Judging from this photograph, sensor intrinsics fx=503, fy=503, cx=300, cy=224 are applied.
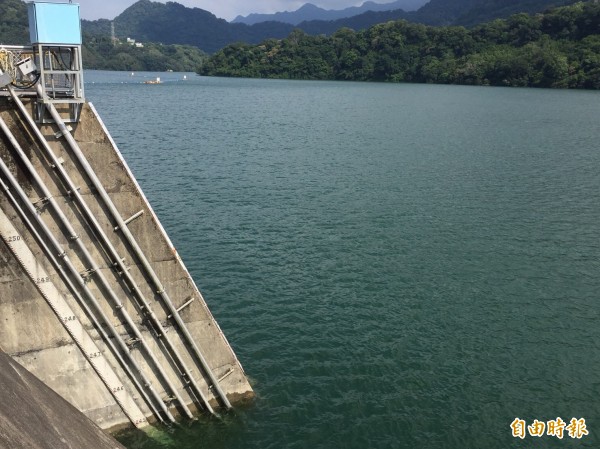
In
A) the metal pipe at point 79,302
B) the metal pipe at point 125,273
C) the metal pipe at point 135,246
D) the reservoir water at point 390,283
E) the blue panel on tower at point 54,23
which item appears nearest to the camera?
the blue panel on tower at point 54,23

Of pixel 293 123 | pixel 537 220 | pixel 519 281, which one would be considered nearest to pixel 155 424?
pixel 519 281

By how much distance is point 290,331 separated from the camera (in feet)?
78.7

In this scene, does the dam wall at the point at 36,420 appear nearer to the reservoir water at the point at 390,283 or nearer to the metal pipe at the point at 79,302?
the metal pipe at the point at 79,302

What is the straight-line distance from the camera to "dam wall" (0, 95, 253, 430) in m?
14.7

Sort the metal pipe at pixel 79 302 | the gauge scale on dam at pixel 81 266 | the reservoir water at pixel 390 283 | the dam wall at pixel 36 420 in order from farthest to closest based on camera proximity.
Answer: the reservoir water at pixel 390 283, the metal pipe at pixel 79 302, the gauge scale on dam at pixel 81 266, the dam wall at pixel 36 420

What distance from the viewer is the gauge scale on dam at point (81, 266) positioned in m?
14.5

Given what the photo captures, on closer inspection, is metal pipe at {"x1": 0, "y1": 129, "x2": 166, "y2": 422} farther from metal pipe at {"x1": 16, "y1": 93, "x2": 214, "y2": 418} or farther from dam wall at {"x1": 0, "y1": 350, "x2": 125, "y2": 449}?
dam wall at {"x1": 0, "y1": 350, "x2": 125, "y2": 449}

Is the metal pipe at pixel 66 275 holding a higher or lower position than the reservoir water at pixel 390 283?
higher

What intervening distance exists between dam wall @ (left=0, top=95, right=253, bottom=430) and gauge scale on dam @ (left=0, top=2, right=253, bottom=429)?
3cm

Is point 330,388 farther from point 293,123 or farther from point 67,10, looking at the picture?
point 293,123

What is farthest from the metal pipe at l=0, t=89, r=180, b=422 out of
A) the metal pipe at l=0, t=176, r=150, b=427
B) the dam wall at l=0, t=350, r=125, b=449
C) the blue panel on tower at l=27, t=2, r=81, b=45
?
the dam wall at l=0, t=350, r=125, b=449

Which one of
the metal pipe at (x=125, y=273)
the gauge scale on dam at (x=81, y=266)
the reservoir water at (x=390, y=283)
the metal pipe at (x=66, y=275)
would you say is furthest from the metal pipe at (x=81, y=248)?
the reservoir water at (x=390, y=283)

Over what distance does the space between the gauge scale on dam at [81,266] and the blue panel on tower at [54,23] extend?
0.09 ft

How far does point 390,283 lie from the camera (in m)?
29.6
